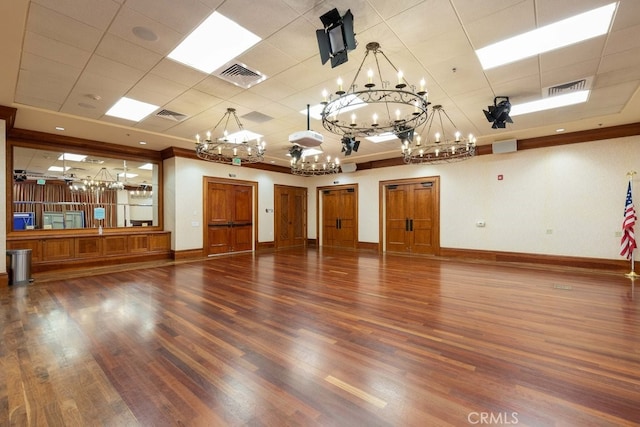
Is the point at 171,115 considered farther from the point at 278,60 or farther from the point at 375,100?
the point at 375,100

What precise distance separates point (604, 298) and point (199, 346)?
575cm

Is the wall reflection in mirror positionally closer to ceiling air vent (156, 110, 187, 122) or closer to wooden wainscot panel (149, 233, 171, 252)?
wooden wainscot panel (149, 233, 171, 252)

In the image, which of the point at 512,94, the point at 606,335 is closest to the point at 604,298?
the point at 606,335

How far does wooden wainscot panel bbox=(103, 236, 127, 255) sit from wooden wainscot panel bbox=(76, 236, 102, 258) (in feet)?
0.45

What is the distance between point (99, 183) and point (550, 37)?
9550mm

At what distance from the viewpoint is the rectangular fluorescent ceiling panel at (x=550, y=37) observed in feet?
9.66

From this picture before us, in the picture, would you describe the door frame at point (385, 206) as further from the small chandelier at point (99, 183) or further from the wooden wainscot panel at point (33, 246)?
the wooden wainscot panel at point (33, 246)

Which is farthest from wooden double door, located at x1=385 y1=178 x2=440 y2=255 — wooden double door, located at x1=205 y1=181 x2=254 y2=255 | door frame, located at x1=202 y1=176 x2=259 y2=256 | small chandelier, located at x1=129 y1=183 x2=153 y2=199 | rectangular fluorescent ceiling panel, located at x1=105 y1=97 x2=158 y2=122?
small chandelier, located at x1=129 y1=183 x2=153 y2=199

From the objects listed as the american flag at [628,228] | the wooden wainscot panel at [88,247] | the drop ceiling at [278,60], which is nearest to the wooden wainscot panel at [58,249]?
the wooden wainscot panel at [88,247]

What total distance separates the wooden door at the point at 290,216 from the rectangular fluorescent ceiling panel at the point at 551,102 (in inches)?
315

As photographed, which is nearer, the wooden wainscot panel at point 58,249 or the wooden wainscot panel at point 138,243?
the wooden wainscot panel at point 58,249

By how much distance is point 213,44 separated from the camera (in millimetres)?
3375

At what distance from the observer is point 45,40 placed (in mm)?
3250

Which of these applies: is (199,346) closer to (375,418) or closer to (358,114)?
(375,418)
